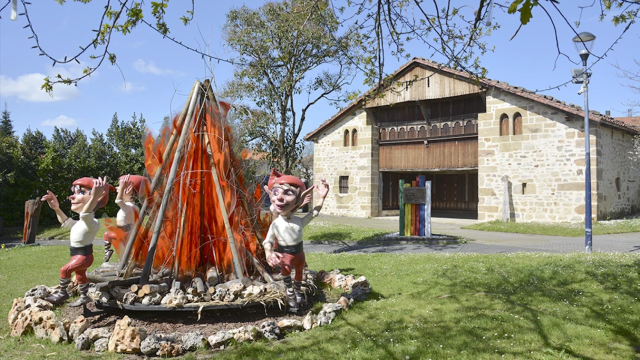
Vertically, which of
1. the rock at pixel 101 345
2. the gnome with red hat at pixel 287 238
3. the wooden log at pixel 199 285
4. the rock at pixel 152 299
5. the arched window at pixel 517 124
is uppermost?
the arched window at pixel 517 124

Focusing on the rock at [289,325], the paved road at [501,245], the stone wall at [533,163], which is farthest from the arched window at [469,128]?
the rock at [289,325]

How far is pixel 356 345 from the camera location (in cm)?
465

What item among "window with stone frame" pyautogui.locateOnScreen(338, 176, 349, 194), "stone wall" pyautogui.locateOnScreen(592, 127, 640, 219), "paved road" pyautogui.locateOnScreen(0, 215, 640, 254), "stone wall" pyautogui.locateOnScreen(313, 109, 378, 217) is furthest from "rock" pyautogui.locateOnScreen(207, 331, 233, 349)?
"window with stone frame" pyautogui.locateOnScreen(338, 176, 349, 194)

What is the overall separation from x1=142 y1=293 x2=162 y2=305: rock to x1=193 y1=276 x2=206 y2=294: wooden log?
459mm

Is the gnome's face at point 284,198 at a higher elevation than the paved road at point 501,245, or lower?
higher

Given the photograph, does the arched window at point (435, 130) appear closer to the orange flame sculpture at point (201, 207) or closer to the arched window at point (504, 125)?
the arched window at point (504, 125)

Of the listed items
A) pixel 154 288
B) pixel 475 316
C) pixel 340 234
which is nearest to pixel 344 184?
pixel 340 234

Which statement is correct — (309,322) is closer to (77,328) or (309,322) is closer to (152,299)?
(152,299)

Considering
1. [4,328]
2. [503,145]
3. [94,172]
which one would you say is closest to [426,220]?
[503,145]

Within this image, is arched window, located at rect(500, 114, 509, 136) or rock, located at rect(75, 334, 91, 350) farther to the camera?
arched window, located at rect(500, 114, 509, 136)

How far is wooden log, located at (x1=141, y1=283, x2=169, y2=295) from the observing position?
5.27 meters

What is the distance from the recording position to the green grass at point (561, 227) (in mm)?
15539

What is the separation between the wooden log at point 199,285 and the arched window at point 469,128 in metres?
17.8

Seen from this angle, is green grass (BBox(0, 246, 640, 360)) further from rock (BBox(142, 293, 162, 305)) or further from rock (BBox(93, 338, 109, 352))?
rock (BBox(142, 293, 162, 305))
